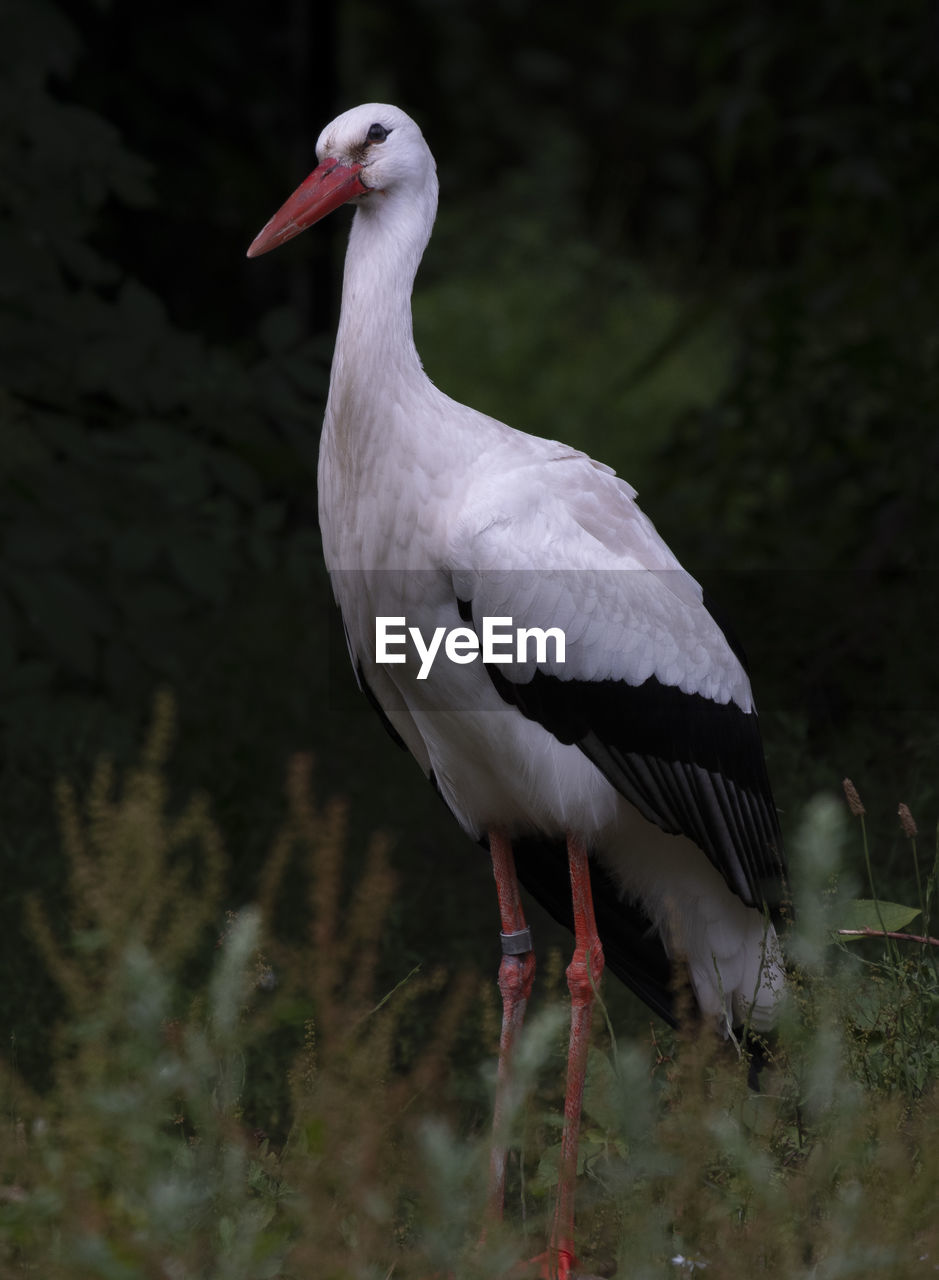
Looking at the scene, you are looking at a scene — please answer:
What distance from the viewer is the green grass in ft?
6.82

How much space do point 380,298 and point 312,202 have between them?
20 centimetres

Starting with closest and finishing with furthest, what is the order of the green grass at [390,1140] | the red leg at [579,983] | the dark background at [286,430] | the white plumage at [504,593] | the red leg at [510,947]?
the green grass at [390,1140], the white plumage at [504,593], the red leg at [579,983], the red leg at [510,947], the dark background at [286,430]

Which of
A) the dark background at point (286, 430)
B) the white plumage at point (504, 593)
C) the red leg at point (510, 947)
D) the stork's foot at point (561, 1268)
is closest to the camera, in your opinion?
the stork's foot at point (561, 1268)

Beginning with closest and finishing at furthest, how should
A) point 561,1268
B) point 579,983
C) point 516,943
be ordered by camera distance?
1. point 561,1268
2. point 579,983
3. point 516,943

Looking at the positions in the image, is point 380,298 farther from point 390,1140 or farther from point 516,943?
point 390,1140

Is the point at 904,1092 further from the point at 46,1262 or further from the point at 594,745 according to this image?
the point at 46,1262

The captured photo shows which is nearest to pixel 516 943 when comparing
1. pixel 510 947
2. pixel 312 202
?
pixel 510 947

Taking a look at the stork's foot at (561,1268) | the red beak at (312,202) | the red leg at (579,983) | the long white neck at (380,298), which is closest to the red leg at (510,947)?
the red leg at (579,983)

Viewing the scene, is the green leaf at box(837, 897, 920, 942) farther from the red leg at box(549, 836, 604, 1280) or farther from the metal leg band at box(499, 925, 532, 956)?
the metal leg band at box(499, 925, 532, 956)

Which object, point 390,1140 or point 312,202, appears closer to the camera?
point 390,1140

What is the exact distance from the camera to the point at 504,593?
2.86m

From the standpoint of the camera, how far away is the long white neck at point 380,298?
2.96 m

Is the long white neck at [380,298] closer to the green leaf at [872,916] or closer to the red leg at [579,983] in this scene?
the red leg at [579,983]

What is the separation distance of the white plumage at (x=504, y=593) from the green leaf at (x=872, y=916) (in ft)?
0.50
